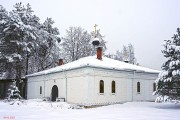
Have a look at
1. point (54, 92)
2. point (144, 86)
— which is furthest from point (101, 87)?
point (144, 86)

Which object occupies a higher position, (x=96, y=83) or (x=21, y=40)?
(x=21, y=40)

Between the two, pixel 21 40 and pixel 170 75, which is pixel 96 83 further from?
pixel 21 40

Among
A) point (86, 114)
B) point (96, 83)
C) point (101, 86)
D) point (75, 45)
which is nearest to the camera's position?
point (86, 114)

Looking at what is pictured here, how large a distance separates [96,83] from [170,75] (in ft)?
23.0

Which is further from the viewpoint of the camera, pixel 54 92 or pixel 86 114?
pixel 54 92

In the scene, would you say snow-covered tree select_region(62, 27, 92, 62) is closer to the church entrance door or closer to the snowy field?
the church entrance door

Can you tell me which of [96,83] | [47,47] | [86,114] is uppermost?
[47,47]

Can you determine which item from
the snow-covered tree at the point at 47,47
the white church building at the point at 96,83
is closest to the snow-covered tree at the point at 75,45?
the snow-covered tree at the point at 47,47

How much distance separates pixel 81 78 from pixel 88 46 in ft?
81.8

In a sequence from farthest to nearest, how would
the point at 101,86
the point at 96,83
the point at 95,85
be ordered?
1. the point at 101,86
2. the point at 96,83
3. the point at 95,85

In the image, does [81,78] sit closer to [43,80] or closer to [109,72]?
[109,72]

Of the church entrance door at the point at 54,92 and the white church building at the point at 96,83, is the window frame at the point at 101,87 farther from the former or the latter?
the church entrance door at the point at 54,92

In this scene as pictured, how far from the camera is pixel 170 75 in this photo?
23562 mm

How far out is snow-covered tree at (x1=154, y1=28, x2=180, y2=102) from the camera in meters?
23.0
